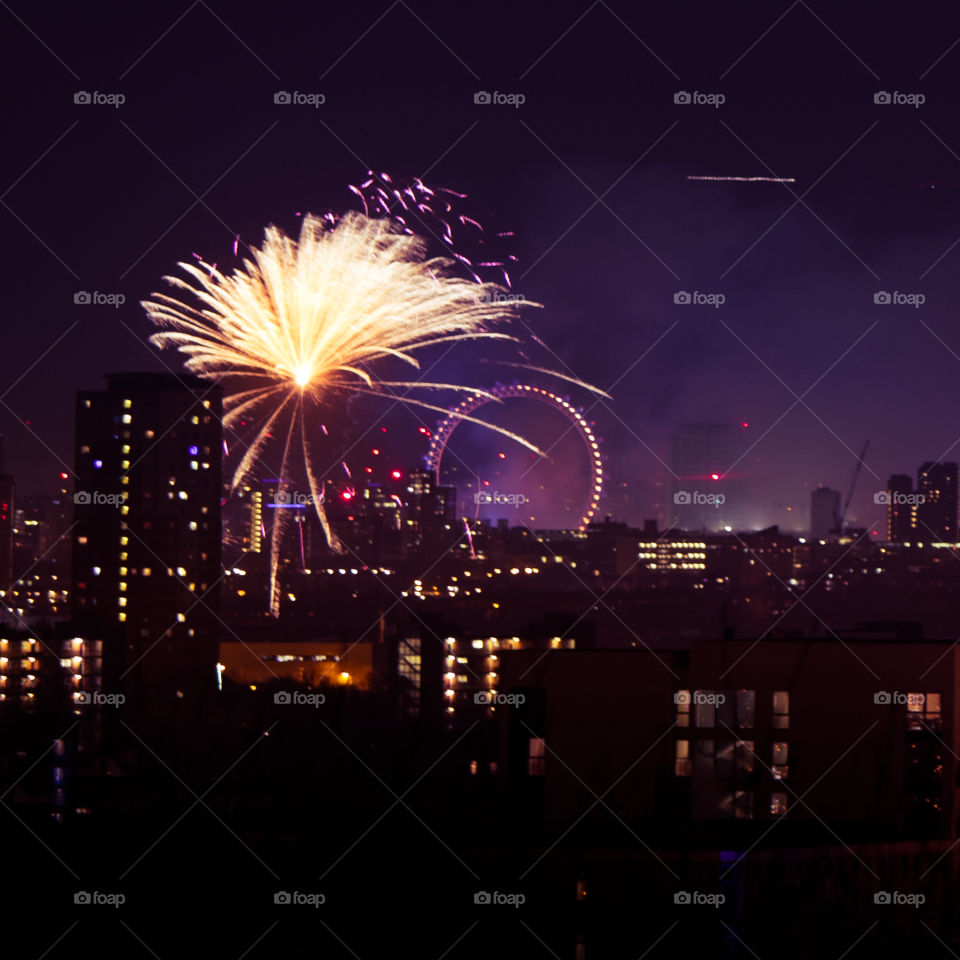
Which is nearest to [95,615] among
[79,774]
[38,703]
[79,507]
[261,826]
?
[79,507]

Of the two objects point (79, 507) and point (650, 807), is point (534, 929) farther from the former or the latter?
point (79, 507)

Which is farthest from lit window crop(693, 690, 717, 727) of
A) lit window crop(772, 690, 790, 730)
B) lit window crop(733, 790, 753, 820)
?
lit window crop(733, 790, 753, 820)
